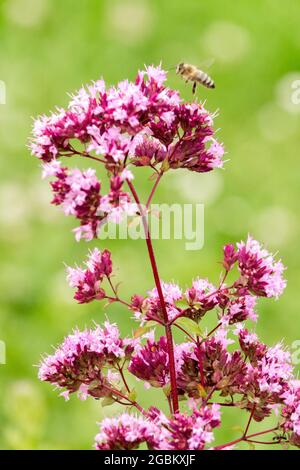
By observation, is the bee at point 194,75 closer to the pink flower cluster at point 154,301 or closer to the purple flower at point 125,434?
the pink flower cluster at point 154,301

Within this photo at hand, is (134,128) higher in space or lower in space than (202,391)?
higher

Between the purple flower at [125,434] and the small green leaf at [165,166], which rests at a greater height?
the small green leaf at [165,166]

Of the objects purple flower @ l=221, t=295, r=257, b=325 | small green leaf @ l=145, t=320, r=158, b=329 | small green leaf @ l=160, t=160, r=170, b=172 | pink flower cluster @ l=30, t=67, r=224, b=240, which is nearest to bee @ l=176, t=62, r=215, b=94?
pink flower cluster @ l=30, t=67, r=224, b=240

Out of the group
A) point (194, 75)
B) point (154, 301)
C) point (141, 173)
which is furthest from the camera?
point (141, 173)

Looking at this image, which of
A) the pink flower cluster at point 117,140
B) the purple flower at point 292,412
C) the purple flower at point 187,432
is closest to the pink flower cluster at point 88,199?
the pink flower cluster at point 117,140

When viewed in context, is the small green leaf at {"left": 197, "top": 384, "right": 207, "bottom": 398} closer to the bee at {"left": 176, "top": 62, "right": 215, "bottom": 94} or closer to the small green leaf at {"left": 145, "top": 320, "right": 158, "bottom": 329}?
the small green leaf at {"left": 145, "top": 320, "right": 158, "bottom": 329}

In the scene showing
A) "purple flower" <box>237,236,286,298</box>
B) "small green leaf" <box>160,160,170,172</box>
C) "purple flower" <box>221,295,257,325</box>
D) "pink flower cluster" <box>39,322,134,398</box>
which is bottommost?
"pink flower cluster" <box>39,322,134,398</box>

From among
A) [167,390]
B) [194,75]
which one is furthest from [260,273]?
[194,75]

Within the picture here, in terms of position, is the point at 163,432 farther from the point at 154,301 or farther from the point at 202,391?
the point at 154,301

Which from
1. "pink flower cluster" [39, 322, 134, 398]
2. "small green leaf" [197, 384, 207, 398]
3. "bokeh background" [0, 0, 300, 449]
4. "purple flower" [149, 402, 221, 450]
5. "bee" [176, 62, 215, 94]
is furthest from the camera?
"bokeh background" [0, 0, 300, 449]
